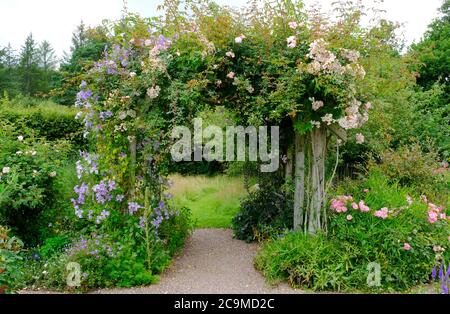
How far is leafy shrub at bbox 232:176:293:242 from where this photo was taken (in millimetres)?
6293

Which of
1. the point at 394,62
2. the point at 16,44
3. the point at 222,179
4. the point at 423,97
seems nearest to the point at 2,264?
the point at 394,62

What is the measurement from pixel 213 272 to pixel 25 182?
9.22 ft

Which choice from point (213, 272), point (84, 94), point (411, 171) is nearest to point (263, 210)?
point (213, 272)

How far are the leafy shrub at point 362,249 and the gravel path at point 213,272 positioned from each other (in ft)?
0.80

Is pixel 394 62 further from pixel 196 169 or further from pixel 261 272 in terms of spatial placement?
pixel 196 169

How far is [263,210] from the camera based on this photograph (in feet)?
21.6

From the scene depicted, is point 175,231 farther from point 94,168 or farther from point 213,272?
point 94,168

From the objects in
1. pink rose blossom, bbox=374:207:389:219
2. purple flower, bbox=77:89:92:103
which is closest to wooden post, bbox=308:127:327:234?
pink rose blossom, bbox=374:207:389:219

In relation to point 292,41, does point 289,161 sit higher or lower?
lower

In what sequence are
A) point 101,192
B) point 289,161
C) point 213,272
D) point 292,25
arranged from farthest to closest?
point 289,161
point 213,272
point 101,192
point 292,25

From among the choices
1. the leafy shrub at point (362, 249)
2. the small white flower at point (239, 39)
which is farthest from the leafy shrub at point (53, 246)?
the small white flower at point (239, 39)

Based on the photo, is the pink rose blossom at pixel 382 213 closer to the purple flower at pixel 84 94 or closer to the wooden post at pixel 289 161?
the wooden post at pixel 289 161

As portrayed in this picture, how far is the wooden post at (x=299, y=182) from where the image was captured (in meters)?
5.57

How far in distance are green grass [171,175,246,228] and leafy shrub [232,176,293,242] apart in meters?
0.98
